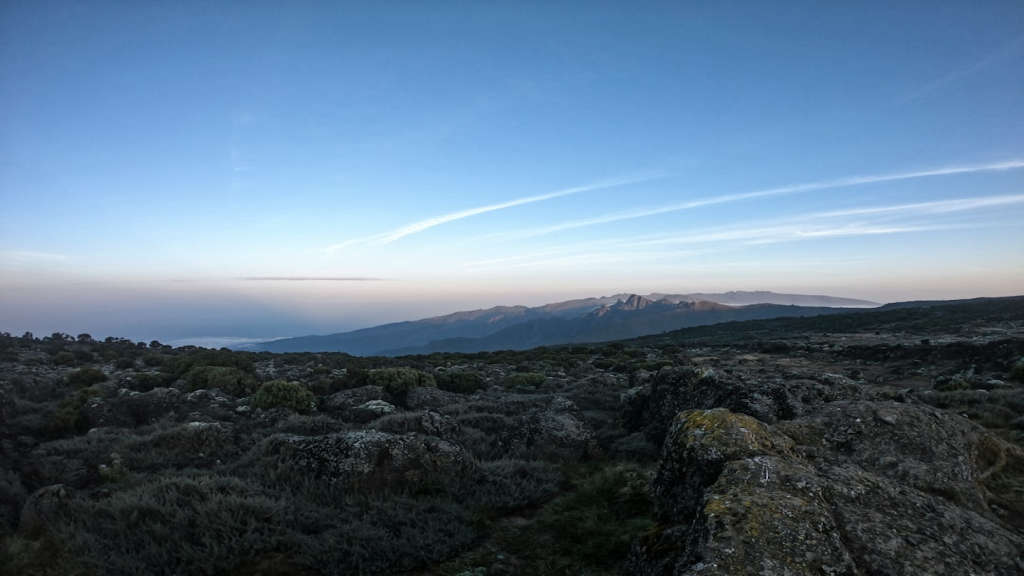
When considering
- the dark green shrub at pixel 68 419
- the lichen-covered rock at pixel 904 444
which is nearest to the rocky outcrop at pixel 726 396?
the lichen-covered rock at pixel 904 444

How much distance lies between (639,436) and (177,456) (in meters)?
9.92

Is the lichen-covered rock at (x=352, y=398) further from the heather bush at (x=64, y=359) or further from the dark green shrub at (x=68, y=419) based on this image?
the heather bush at (x=64, y=359)

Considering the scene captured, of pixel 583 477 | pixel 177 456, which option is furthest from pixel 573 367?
pixel 177 456

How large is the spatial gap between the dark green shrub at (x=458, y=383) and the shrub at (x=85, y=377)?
13.2m

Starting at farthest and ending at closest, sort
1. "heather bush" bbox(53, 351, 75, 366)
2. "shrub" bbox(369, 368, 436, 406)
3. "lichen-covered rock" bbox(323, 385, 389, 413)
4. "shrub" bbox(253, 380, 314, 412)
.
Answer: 1. "heather bush" bbox(53, 351, 75, 366)
2. "shrub" bbox(369, 368, 436, 406)
3. "lichen-covered rock" bbox(323, 385, 389, 413)
4. "shrub" bbox(253, 380, 314, 412)

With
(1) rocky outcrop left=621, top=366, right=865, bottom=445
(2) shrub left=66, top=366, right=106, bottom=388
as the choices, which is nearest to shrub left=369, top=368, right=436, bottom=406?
(1) rocky outcrop left=621, top=366, right=865, bottom=445

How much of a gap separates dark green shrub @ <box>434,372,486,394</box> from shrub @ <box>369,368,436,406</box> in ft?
3.08

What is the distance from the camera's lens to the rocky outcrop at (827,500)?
11.6 ft

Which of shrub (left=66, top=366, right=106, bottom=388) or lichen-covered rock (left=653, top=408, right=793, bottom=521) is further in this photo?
shrub (left=66, top=366, right=106, bottom=388)

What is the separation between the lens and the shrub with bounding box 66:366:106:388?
683 inches

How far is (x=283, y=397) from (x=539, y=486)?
9.87 m

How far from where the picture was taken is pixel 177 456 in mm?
9188

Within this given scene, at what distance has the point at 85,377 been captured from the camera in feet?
57.7

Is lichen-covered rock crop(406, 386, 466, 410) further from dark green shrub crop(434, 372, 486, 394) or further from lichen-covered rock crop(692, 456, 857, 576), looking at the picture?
lichen-covered rock crop(692, 456, 857, 576)
